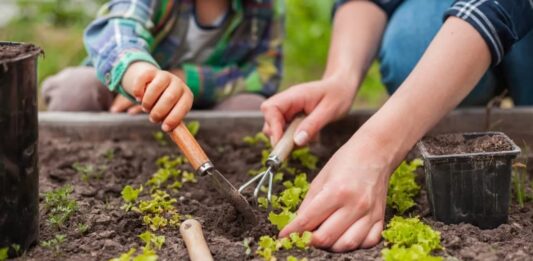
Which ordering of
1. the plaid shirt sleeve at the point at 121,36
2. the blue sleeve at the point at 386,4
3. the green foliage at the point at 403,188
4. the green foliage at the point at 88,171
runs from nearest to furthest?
the green foliage at the point at 403,188, the plaid shirt sleeve at the point at 121,36, the green foliage at the point at 88,171, the blue sleeve at the point at 386,4

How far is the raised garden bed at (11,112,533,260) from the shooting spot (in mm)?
1901

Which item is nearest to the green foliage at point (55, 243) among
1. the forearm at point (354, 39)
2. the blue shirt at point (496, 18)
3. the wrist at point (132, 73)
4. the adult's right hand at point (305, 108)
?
the wrist at point (132, 73)

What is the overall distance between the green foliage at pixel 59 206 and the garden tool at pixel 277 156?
473 mm

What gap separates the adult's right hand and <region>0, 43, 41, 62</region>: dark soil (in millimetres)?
833

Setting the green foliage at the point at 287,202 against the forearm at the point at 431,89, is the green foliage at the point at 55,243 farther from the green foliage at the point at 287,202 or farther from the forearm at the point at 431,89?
the forearm at the point at 431,89

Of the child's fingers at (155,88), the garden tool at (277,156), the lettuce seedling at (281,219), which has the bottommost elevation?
the lettuce seedling at (281,219)

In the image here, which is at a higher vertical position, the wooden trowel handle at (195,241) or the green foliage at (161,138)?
the wooden trowel handle at (195,241)

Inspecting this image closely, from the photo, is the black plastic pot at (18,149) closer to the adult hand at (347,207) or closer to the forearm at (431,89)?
the adult hand at (347,207)

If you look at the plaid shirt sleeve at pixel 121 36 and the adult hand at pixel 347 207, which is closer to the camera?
the adult hand at pixel 347 207

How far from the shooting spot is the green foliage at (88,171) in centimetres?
257

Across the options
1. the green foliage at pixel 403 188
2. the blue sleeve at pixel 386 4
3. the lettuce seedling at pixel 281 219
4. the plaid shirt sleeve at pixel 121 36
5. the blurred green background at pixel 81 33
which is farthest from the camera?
the blurred green background at pixel 81 33

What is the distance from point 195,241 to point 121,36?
103cm

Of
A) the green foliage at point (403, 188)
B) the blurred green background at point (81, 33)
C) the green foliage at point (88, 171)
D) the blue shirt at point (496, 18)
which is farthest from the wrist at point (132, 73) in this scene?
the blurred green background at point (81, 33)

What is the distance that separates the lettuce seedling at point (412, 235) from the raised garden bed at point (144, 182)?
38 millimetres
